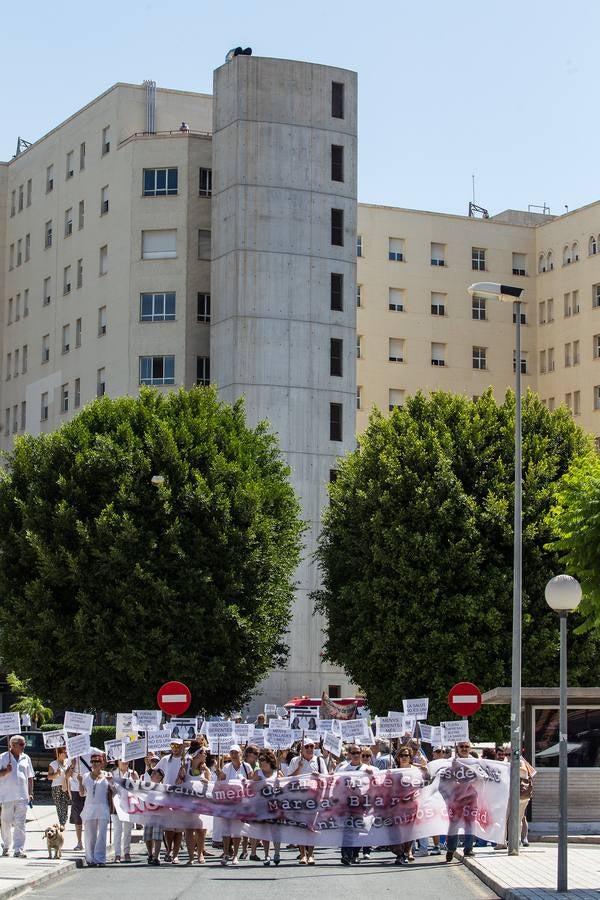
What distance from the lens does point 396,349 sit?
86.0 meters

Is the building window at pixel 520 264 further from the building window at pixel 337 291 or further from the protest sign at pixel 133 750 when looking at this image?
the protest sign at pixel 133 750

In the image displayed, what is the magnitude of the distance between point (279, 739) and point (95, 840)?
224 inches

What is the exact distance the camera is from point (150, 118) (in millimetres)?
76625

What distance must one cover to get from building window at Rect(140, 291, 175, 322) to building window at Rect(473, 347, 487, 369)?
70.2 feet

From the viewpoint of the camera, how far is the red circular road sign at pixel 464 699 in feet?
120

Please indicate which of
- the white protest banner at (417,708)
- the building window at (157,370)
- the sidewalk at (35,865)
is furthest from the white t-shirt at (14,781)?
the building window at (157,370)

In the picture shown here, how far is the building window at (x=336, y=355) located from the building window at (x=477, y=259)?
2098cm

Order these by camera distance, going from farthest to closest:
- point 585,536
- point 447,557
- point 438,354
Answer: point 438,354 → point 447,557 → point 585,536

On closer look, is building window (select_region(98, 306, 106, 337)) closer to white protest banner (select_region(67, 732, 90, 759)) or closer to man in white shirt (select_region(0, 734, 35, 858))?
white protest banner (select_region(67, 732, 90, 759))

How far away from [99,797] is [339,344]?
44.8m

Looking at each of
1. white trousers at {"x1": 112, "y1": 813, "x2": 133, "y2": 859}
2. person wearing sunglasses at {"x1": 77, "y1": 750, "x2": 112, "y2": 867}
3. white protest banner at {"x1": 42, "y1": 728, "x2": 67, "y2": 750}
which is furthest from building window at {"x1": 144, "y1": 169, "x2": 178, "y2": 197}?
person wearing sunglasses at {"x1": 77, "y1": 750, "x2": 112, "y2": 867}

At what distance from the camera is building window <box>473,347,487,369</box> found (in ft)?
286

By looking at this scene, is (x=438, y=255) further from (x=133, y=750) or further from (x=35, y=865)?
(x=35, y=865)

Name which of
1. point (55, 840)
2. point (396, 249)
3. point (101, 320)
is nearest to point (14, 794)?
point (55, 840)
